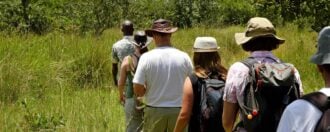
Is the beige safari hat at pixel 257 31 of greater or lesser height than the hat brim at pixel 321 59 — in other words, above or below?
below

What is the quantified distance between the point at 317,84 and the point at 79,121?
18.1 ft

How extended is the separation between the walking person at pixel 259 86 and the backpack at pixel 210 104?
0.40 meters

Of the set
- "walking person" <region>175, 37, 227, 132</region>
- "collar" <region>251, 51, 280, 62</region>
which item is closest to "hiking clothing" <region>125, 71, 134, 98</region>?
"walking person" <region>175, 37, 227, 132</region>

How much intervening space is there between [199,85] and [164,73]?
1289mm

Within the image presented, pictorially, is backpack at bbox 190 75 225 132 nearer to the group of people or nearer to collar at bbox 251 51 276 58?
the group of people

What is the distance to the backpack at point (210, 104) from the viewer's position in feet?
13.6

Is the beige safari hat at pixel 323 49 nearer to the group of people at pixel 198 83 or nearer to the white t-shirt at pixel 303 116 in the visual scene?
the group of people at pixel 198 83

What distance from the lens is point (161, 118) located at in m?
5.44

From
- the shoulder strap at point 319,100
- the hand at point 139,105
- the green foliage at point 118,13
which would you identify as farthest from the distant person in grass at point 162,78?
the green foliage at point 118,13

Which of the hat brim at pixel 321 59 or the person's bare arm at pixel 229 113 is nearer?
the hat brim at pixel 321 59

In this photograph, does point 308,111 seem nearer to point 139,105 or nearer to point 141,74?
point 141,74

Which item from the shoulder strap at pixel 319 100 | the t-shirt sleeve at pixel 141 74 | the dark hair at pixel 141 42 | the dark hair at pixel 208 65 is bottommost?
the t-shirt sleeve at pixel 141 74

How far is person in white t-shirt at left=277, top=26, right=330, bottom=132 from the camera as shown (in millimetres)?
2303

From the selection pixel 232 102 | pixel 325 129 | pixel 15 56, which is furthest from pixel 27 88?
pixel 325 129
